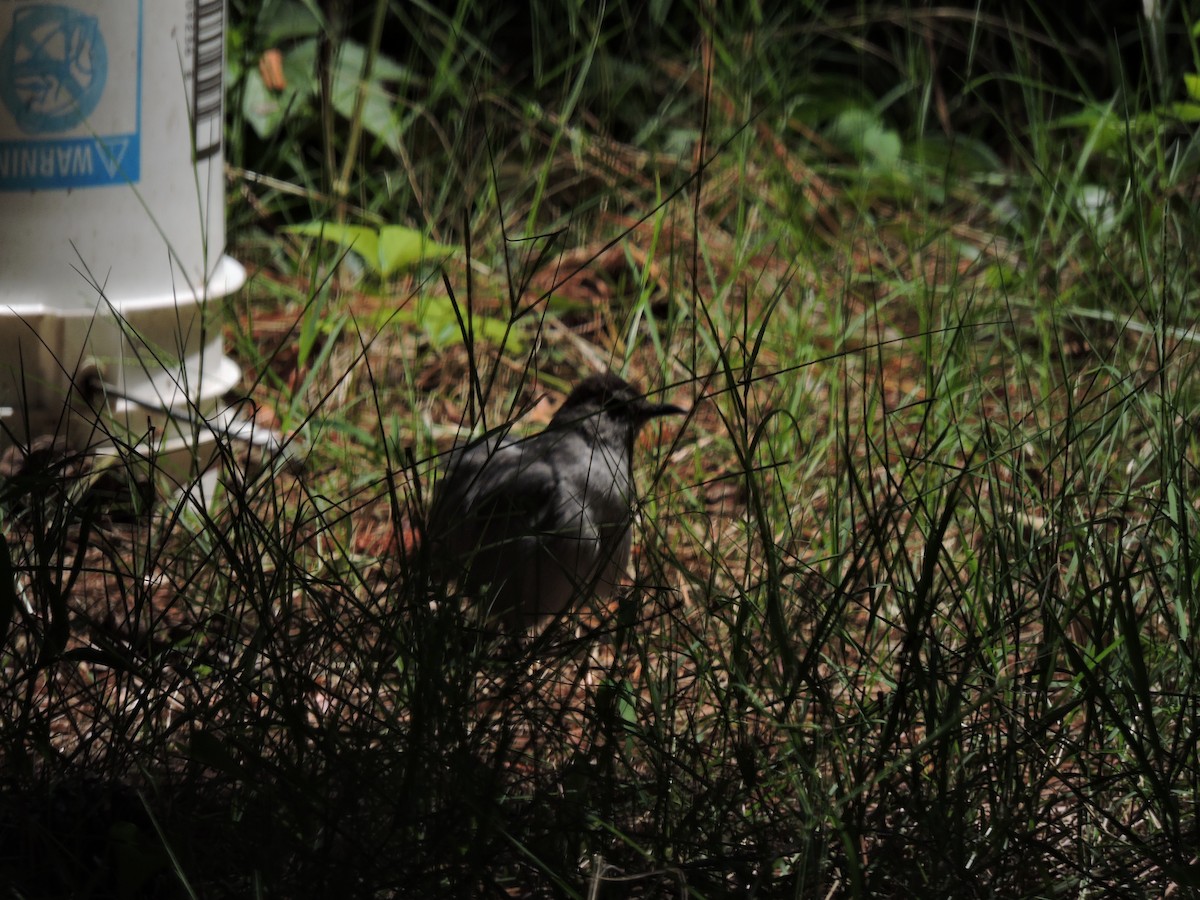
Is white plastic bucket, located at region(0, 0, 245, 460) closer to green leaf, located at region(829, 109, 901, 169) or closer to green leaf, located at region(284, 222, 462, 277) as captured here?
green leaf, located at region(284, 222, 462, 277)

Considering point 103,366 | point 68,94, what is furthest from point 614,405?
point 68,94

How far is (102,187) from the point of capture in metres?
3.46

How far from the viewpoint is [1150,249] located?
3406 mm

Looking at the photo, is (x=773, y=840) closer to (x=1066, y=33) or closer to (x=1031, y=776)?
(x=1031, y=776)

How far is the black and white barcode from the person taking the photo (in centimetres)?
353

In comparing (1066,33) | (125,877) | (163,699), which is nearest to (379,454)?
(163,699)

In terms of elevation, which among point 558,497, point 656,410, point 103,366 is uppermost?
point 103,366

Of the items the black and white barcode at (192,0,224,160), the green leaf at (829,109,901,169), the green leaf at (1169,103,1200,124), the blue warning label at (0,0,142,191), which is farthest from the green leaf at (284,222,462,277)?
the green leaf at (1169,103,1200,124)

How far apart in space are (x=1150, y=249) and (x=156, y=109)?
2.31 metres

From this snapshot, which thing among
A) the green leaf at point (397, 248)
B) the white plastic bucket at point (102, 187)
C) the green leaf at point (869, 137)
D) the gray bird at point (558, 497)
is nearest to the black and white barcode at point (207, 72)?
the white plastic bucket at point (102, 187)

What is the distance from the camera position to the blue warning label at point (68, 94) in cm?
325

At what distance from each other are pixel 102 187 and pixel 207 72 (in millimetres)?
387

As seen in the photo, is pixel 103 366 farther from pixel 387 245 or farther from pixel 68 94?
pixel 387 245

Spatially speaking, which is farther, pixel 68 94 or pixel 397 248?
pixel 397 248
